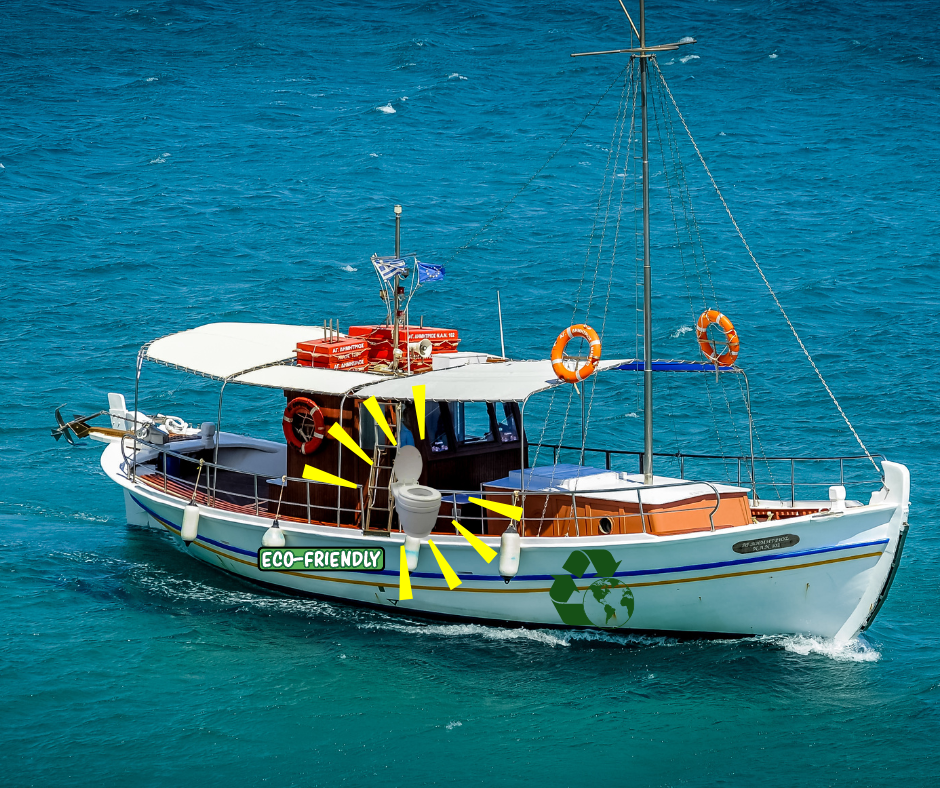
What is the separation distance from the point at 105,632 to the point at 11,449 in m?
11.5

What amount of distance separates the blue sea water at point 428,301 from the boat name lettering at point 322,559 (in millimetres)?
971

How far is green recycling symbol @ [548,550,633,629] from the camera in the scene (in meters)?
19.0

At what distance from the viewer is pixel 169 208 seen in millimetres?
53125

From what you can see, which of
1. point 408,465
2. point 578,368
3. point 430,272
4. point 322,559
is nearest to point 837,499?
point 578,368

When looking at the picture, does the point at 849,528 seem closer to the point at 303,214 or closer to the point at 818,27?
the point at 303,214

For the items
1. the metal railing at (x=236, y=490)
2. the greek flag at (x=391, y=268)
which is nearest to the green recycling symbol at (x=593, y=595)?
the metal railing at (x=236, y=490)

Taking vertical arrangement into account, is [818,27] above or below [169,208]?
above

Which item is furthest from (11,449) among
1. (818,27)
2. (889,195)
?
(818,27)

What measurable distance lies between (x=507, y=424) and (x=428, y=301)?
20783 mm

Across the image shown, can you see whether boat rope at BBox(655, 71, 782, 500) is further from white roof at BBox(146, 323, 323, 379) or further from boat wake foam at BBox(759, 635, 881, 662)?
white roof at BBox(146, 323, 323, 379)

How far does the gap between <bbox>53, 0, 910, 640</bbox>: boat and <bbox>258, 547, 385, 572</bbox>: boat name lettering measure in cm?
3

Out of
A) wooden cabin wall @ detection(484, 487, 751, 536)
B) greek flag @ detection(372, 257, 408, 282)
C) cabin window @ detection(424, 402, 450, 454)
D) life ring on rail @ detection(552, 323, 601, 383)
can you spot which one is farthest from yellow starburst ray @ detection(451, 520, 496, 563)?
greek flag @ detection(372, 257, 408, 282)

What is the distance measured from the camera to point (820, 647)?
19156 mm

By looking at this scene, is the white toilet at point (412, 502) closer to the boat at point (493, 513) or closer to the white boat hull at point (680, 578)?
the boat at point (493, 513)
